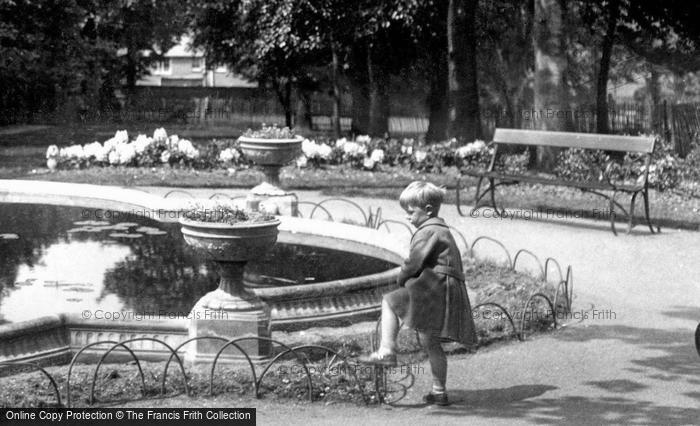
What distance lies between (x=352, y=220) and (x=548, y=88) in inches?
256

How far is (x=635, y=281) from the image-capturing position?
10.8m

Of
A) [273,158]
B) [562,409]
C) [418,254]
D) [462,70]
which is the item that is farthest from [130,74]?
[562,409]

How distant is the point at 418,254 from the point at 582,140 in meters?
8.23

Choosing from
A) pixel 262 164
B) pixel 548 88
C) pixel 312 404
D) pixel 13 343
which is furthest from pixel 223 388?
pixel 548 88

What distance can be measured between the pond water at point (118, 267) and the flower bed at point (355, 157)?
6250mm

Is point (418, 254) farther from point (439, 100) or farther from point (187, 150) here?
point (439, 100)

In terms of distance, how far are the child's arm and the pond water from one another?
279 cm

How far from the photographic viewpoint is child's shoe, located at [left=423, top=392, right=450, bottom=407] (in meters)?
6.75

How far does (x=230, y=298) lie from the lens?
784cm

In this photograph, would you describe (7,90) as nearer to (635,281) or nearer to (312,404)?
(635,281)

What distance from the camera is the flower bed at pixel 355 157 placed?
19.1m

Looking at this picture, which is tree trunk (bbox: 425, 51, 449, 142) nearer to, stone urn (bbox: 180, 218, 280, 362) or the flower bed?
the flower bed

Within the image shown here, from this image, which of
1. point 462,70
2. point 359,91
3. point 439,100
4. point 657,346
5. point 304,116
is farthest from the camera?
point 304,116

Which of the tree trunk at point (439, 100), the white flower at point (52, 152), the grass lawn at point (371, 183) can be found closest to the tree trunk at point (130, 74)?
the tree trunk at point (439, 100)
